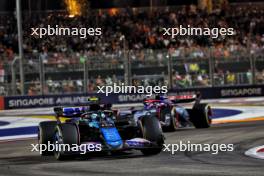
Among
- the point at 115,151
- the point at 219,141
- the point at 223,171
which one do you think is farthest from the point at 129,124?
the point at 223,171

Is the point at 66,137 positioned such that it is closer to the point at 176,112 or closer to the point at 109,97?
the point at 176,112

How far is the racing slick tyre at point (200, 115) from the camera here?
19172mm

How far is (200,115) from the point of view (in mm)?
19297

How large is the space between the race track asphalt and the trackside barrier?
14.2m

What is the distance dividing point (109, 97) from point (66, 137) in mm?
18631

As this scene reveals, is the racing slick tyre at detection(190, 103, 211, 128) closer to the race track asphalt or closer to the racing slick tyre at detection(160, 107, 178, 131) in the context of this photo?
the racing slick tyre at detection(160, 107, 178, 131)

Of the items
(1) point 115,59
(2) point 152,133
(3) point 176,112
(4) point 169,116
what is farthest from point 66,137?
(1) point 115,59

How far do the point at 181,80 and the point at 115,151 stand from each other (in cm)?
1799

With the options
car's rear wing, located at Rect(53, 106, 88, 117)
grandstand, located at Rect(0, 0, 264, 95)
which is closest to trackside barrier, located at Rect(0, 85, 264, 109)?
grandstand, located at Rect(0, 0, 264, 95)

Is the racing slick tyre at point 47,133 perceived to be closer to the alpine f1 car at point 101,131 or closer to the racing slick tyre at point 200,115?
the alpine f1 car at point 101,131

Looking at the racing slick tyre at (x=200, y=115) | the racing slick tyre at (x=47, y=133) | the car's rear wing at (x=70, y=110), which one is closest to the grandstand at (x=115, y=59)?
the racing slick tyre at (x=200, y=115)

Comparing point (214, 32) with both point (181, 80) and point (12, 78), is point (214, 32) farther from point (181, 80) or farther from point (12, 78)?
point (12, 78)

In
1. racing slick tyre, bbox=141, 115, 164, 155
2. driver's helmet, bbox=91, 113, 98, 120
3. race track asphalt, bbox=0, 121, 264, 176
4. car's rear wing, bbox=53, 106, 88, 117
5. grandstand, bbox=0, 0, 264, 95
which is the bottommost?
race track asphalt, bbox=0, 121, 264, 176

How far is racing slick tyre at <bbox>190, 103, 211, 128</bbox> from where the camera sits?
19172 mm
